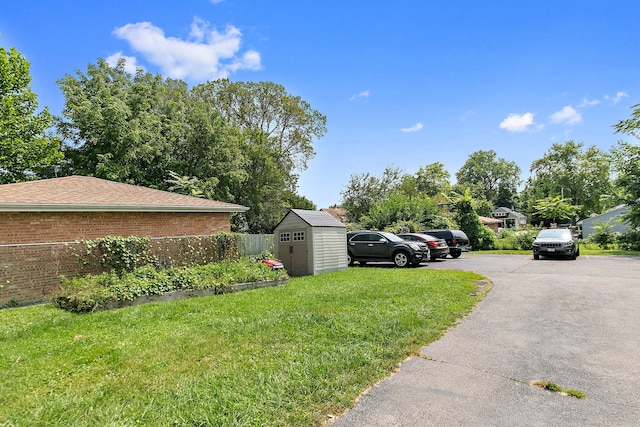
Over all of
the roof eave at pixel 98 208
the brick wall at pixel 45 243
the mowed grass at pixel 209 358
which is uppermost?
the roof eave at pixel 98 208

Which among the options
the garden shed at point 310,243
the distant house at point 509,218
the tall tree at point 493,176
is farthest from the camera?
the tall tree at point 493,176

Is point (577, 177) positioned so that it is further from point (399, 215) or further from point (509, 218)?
point (399, 215)

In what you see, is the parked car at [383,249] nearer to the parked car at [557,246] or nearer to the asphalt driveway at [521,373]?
the parked car at [557,246]

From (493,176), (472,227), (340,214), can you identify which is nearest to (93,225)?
(472,227)

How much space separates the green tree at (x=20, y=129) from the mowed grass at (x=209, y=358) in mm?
18074

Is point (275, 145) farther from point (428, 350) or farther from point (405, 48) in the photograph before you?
point (428, 350)

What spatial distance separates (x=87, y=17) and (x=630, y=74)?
19170 millimetres

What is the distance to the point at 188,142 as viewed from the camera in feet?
78.2

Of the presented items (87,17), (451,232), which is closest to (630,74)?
(451,232)

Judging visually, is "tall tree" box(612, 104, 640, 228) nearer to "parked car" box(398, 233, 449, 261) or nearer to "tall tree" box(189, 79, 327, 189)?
"parked car" box(398, 233, 449, 261)

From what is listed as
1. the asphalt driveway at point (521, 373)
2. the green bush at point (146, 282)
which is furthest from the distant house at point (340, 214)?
the asphalt driveway at point (521, 373)

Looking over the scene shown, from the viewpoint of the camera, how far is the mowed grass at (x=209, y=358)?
9.37 ft

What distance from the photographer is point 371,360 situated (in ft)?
12.7

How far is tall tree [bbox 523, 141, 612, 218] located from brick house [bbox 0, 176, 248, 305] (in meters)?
45.1
